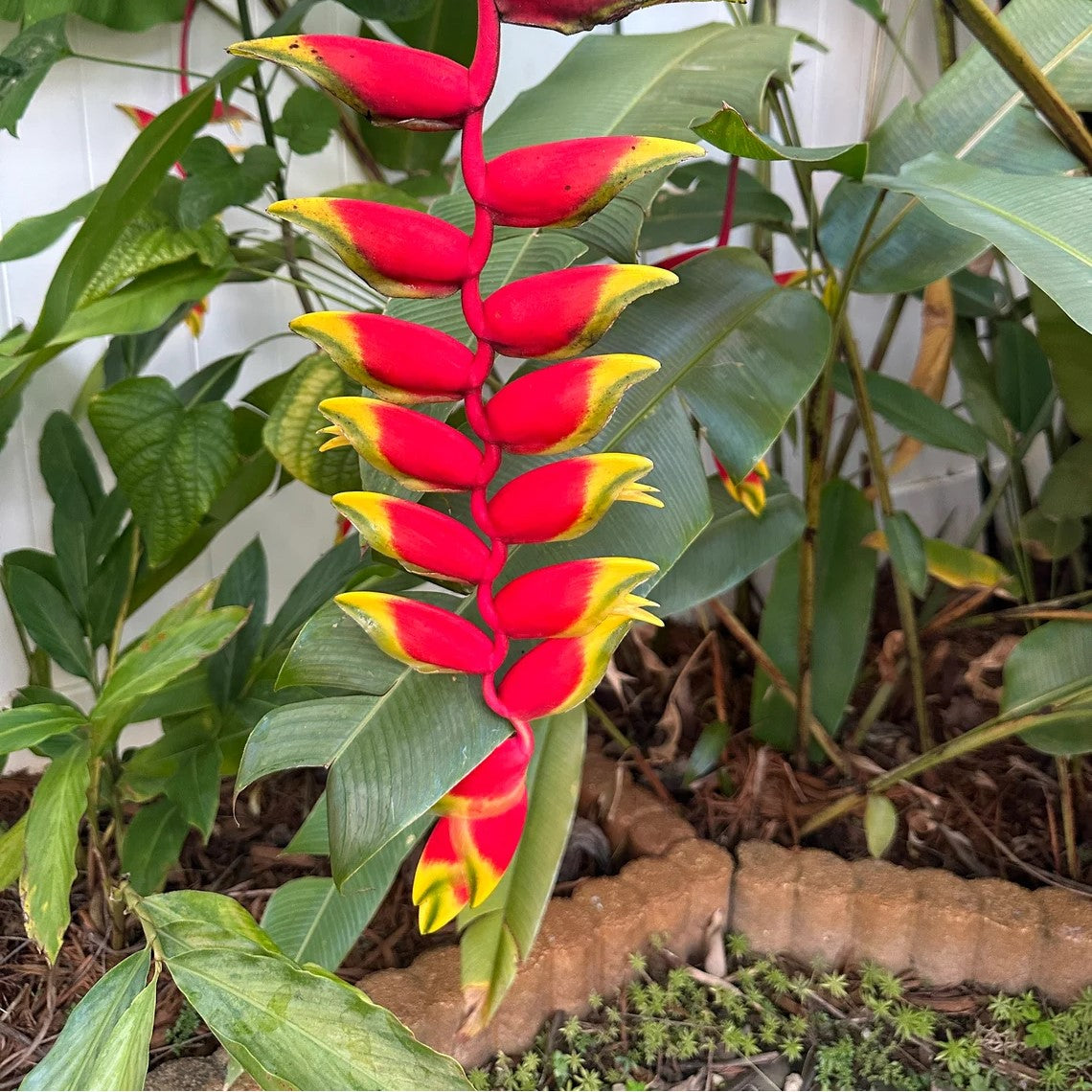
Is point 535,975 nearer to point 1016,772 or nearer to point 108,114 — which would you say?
point 1016,772

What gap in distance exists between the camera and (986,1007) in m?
0.78

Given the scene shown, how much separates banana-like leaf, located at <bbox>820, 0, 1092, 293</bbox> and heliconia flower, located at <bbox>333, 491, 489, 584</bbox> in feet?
1.42

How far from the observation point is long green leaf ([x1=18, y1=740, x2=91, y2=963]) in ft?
1.60

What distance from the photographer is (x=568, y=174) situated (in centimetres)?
25

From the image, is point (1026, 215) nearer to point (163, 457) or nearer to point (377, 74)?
point (377, 74)

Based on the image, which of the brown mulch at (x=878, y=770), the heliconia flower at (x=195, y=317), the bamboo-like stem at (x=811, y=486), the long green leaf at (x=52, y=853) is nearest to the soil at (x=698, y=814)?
the brown mulch at (x=878, y=770)

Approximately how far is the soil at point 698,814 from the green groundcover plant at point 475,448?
45 millimetres

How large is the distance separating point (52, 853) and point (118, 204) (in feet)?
1.19

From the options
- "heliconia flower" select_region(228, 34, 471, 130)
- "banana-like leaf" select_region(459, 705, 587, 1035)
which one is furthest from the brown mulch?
"heliconia flower" select_region(228, 34, 471, 130)

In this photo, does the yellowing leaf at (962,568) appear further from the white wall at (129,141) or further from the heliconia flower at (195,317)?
the heliconia flower at (195,317)

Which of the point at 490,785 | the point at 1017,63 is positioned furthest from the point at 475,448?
the point at 1017,63

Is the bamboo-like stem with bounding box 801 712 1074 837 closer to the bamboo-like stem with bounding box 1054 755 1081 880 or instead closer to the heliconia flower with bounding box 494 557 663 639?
the bamboo-like stem with bounding box 1054 755 1081 880

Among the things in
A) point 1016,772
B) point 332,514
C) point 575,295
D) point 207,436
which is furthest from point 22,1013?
point 1016,772

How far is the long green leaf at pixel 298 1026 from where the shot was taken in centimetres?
38
